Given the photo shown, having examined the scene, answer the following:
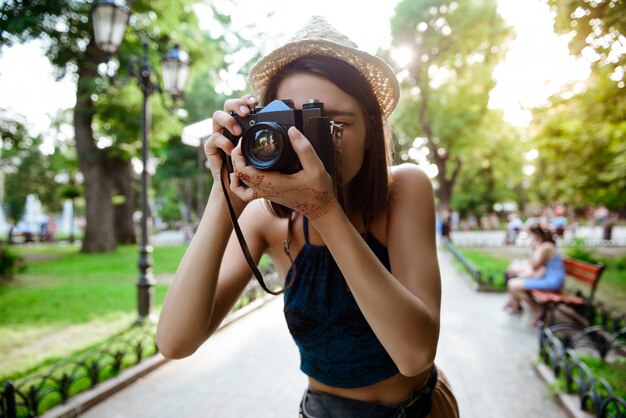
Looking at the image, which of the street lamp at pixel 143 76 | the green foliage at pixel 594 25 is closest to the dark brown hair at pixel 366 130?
the green foliage at pixel 594 25

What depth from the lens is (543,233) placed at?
684 centimetres

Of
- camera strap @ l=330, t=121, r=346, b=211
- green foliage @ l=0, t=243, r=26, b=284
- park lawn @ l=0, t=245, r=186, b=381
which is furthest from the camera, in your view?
green foliage @ l=0, t=243, r=26, b=284

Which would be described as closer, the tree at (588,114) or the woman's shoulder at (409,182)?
the woman's shoulder at (409,182)

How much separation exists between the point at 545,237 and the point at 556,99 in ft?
10.5

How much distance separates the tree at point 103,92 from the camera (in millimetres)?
12977

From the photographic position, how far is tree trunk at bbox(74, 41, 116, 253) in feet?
54.9

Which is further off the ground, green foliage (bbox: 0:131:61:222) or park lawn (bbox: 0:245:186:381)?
green foliage (bbox: 0:131:61:222)

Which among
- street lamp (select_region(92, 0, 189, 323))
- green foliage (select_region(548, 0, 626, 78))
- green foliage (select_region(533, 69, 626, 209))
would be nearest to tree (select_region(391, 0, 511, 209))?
green foliage (select_region(533, 69, 626, 209))

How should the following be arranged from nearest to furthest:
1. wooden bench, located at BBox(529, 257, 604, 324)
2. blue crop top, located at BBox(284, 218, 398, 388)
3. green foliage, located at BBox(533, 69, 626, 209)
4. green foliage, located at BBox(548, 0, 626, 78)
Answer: blue crop top, located at BBox(284, 218, 398, 388) < green foliage, located at BBox(548, 0, 626, 78) < green foliage, located at BBox(533, 69, 626, 209) < wooden bench, located at BBox(529, 257, 604, 324)

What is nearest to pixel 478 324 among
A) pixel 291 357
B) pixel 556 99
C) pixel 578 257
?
pixel 291 357

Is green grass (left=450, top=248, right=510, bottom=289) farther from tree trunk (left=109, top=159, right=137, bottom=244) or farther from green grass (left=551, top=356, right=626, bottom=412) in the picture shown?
tree trunk (left=109, top=159, right=137, bottom=244)

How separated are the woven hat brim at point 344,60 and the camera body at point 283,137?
273 millimetres

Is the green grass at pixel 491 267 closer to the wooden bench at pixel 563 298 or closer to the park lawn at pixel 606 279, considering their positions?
the park lawn at pixel 606 279

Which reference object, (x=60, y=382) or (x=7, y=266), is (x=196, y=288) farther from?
(x=7, y=266)
